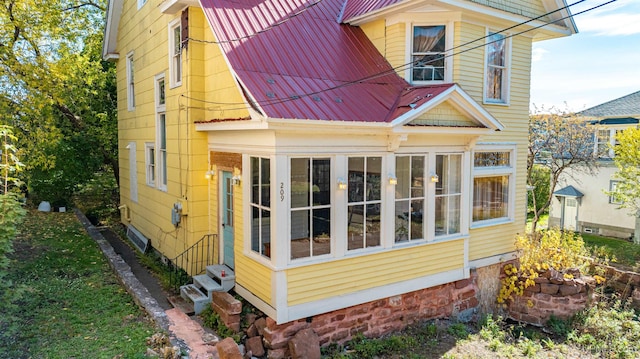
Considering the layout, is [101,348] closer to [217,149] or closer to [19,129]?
[217,149]

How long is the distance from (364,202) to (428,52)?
372cm

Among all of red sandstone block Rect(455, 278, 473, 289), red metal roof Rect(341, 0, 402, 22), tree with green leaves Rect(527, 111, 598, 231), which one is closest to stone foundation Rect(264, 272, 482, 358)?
red sandstone block Rect(455, 278, 473, 289)

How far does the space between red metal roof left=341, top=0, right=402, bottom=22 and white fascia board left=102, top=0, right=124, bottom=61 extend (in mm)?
8373

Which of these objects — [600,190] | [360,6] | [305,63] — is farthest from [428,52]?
[600,190]

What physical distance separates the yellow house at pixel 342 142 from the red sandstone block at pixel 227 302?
29cm

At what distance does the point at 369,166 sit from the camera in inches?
297

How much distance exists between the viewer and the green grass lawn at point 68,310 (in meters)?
6.06

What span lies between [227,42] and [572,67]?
84.8 ft

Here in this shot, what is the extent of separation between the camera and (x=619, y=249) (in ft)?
53.0

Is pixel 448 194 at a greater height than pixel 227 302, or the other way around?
pixel 448 194

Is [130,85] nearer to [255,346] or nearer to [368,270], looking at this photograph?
[255,346]

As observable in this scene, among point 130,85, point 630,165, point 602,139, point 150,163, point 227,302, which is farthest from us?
point 602,139

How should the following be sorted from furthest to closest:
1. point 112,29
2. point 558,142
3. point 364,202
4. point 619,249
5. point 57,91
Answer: point 558,142
point 619,249
point 112,29
point 57,91
point 364,202

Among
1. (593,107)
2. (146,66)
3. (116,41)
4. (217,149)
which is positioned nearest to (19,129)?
(116,41)
